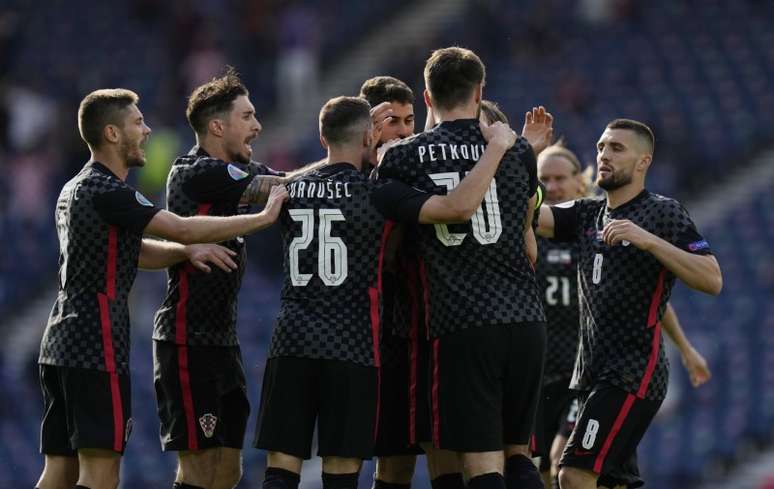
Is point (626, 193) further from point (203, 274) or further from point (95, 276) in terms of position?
point (95, 276)

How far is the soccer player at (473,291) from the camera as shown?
8.25 m

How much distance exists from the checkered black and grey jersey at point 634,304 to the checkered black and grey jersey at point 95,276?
2.82 metres

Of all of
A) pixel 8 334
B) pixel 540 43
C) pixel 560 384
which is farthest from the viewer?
pixel 540 43

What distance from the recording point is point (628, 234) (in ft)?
28.9

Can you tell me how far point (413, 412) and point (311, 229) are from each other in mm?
1228

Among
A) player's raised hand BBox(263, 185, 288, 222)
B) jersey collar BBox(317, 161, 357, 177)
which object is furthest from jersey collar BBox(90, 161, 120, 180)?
jersey collar BBox(317, 161, 357, 177)

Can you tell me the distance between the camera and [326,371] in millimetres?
8375

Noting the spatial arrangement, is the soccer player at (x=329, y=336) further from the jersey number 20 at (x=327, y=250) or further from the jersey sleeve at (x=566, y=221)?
the jersey sleeve at (x=566, y=221)

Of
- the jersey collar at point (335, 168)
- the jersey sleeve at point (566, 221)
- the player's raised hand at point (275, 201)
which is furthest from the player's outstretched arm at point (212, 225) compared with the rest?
the jersey sleeve at point (566, 221)

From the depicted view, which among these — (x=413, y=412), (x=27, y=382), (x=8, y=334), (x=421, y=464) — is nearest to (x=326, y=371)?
(x=413, y=412)

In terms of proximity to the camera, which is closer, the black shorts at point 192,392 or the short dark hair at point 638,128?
the black shorts at point 192,392

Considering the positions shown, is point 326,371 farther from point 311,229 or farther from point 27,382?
point 27,382

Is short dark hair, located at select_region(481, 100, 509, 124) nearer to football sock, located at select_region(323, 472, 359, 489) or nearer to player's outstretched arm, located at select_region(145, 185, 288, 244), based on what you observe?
player's outstretched arm, located at select_region(145, 185, 288, 244)

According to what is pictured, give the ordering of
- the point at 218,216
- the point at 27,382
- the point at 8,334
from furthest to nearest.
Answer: the point at 8,334
the point at 27,382
the point at 218,216
